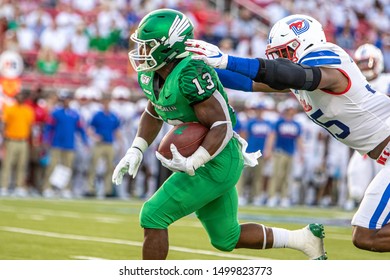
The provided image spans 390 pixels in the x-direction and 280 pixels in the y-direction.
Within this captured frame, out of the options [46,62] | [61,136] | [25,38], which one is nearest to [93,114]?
[61,136]

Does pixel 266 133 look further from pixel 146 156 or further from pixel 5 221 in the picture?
pixel 5 221

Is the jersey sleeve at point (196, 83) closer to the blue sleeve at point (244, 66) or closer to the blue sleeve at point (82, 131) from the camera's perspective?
the blue sleeve at point (244, 66)

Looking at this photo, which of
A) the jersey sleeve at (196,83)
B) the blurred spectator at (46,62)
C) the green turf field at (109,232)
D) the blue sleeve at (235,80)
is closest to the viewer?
the jersey sleeve at (196,83)

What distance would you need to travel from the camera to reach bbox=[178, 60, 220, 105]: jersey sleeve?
4.79 meters

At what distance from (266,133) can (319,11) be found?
593 centimetres

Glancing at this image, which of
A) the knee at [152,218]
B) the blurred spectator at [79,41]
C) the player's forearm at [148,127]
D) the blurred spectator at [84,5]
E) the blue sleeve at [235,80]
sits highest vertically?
the blurred spectator at [84,5]

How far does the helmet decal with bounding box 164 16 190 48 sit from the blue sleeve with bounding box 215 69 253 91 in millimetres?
586

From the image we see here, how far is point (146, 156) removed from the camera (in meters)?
15.3

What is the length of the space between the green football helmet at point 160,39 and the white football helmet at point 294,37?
0.52 metres

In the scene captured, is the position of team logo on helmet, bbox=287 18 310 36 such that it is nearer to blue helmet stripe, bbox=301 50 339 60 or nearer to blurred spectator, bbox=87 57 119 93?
blue helmet stripe, bbox=301 50 339 60

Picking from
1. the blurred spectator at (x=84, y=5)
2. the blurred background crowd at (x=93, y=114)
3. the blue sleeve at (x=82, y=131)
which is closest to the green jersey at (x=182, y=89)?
the blurred background crowd at (x=93, y=114)

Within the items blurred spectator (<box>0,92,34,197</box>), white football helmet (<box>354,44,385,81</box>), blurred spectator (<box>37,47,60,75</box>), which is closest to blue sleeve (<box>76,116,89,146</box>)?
blurred spectator (<box>0,92,34,197</box>)

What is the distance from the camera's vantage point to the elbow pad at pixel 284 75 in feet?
15.3

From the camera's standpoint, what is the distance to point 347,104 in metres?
5.13
